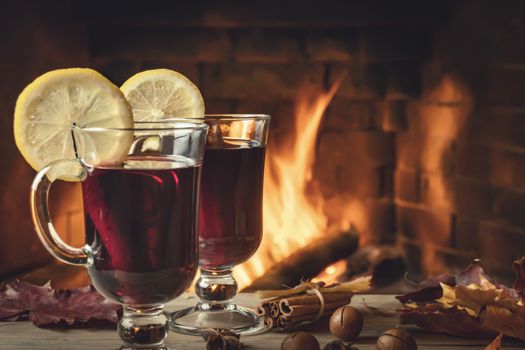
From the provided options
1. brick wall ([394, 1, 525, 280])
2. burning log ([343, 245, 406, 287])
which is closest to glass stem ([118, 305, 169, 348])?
brick wall ([394, 1, 525, 280])

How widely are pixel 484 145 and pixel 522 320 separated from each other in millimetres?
1661

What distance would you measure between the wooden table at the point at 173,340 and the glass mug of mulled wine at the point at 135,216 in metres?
0.12

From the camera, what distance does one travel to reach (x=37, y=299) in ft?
5.19

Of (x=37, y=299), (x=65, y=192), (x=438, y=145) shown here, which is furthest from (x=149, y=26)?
(x=37, y=299)

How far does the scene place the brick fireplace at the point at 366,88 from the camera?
9.37ft

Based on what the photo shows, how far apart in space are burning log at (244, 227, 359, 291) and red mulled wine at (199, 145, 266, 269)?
1313 millimetres

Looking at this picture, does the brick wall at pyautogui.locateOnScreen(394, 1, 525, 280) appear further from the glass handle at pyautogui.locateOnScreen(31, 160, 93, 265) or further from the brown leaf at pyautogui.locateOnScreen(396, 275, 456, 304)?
the glass handle at pyautogui.locateOnScreen(31, 160, 93, 265)

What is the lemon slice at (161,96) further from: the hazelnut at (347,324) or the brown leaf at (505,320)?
the brown leaf at (505,320)

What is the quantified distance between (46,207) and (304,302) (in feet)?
1.41

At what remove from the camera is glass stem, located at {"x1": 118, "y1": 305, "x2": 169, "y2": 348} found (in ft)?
4.23

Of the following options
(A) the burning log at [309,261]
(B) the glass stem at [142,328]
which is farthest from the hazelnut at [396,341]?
(A) the burning log at [309,261]

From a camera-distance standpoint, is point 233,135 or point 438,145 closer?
point 233,135

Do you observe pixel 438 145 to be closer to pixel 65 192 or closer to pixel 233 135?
pixel 65 192

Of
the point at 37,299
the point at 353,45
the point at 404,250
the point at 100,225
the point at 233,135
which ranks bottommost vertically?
the point at 404,250
